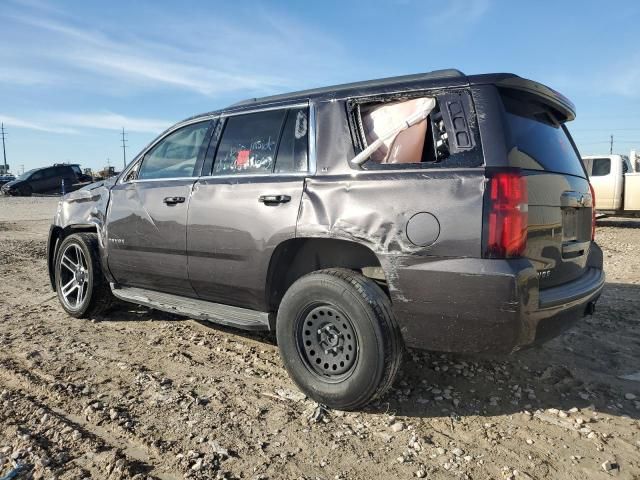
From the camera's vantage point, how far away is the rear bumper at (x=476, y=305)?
239 cm

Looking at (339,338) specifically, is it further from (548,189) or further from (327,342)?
(548,189)

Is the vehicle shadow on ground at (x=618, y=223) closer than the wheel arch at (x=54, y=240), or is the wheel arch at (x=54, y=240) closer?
the wheel arch at (x=54, y=240)

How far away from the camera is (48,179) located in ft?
95.1

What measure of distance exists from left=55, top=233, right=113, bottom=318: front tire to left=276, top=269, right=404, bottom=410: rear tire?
2.37 metres

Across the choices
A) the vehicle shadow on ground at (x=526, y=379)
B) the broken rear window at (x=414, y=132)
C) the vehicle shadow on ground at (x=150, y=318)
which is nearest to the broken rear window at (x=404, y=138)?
the broken rear window at (x=414, y=132)

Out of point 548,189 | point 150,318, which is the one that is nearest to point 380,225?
point 548,189

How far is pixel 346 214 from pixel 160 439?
159 cm

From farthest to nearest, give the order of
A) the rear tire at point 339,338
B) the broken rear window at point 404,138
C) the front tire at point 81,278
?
1. the front tire at point 81,278
2. the broken rear window at point 404,138
3. the rear tire at point 339,338

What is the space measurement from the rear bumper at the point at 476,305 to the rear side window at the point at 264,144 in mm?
1135

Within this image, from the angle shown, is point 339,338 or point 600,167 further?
point 600,167

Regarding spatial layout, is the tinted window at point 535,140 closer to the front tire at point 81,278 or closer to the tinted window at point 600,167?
the front tire at point 81,278

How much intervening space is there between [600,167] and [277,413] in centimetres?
1390

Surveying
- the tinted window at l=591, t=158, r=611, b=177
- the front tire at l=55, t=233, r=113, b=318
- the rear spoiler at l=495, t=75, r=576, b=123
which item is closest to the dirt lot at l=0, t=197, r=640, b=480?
the front tire at l=55, t=233, r=113, b=318

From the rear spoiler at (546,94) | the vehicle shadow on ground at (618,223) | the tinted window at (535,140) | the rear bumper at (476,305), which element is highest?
the rear spoiler at (546,94)
